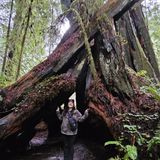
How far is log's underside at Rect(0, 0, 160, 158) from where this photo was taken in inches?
262

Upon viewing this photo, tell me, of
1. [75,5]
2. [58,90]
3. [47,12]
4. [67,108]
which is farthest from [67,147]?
[47,12]

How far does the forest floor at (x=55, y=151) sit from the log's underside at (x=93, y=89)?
528mm

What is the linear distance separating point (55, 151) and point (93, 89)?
268cm

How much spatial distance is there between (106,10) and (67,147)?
162 inches

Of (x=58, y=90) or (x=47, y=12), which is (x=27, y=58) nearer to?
(x=47, y=12)

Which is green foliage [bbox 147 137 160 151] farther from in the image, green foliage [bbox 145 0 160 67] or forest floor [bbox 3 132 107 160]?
green foliage [bbox 145 0 160 67]

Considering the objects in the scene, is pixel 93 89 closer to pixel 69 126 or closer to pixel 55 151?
pixel 69 126

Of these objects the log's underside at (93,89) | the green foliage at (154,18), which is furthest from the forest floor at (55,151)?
the green foliage at (154,18)

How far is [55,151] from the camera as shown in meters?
8.91

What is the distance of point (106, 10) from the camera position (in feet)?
27.9

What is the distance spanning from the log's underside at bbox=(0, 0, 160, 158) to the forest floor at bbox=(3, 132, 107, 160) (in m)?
0.53

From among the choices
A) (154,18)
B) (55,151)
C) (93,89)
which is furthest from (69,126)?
(154,18)

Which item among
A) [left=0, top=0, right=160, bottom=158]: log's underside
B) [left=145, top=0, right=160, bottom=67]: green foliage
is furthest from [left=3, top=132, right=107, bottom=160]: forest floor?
[left=145, top=0, right=160, bottom=67]: green foliage

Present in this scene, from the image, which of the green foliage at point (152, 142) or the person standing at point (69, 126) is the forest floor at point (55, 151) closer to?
the person standing at point (69, 126)
